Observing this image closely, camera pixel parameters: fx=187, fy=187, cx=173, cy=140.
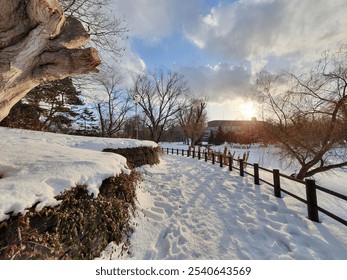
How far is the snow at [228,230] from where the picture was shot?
2.80 meters

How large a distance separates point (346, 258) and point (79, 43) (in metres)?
Result: 5.00

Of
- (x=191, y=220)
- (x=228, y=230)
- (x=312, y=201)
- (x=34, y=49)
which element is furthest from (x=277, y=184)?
(x=34, y=49)

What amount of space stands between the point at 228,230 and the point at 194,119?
35.3 m

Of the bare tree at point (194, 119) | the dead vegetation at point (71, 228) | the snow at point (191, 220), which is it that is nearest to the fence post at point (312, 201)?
the snow at point (191, 220)

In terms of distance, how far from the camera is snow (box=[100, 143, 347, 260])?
280cm

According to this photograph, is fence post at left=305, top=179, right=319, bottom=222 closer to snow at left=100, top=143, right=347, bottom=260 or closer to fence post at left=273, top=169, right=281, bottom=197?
snow at left=100, top=143, right=347, bottom=260

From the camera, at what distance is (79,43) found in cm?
293

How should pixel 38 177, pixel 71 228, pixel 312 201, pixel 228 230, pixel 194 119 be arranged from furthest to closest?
pixel 194 119, pixel 312 201, pixel 228 230, pixel 38 177, pixel 71 228

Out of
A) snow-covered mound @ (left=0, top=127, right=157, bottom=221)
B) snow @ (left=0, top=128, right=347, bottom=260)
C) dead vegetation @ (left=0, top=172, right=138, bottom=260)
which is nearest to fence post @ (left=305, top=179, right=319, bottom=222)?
snow @ (left=0, top=128, right=347, bottom=260)

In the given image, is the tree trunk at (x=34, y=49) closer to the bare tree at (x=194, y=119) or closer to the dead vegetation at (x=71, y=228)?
the dead vegetation at (x=71, y=228)

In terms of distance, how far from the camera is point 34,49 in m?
2.54

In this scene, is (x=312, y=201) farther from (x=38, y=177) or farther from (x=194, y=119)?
(x=194, y=119)

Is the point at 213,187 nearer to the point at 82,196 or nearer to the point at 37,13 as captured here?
the point at 82,196

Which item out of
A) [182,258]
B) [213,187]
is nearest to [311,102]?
[213,187]
